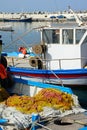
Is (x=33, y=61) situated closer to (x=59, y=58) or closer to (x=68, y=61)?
(x=59, y=58)

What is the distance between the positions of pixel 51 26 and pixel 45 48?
1.17 metres

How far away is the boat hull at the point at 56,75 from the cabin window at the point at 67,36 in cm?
144

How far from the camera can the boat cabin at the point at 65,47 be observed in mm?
17484

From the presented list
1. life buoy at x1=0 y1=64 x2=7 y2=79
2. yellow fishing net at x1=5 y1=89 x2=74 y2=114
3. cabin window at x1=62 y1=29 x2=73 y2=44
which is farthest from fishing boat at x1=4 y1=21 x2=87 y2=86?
yellow fishing net at x1=5 y1=89 x2=74 y2=114

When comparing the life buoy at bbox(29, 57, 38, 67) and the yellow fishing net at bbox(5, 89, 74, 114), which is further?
the life buoy at bbox(29, 57, 38, 67)

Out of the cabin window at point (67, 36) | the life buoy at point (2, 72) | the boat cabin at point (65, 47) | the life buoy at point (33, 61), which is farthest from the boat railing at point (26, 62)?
the life buoy at point (2, 72)

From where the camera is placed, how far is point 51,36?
18062 mm

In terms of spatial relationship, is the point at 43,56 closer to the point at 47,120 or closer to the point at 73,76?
the point at 73,76

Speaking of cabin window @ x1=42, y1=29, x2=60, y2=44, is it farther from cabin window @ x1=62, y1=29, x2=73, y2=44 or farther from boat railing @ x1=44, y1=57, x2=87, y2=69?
boat railing @ x1=44, y1=57, x2=87, y2=69

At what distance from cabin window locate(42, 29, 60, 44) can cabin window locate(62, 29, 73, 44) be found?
0.26 meters

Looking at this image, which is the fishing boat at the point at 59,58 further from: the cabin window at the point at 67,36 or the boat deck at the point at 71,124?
the boat deck at the point at 71,124

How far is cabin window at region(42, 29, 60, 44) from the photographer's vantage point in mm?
17953

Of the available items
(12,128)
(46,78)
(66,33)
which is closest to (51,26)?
(66,33)

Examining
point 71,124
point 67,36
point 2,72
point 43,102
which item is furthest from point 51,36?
point 71,124
